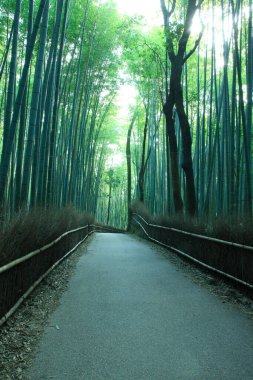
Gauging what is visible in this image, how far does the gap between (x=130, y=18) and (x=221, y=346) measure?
8562mm


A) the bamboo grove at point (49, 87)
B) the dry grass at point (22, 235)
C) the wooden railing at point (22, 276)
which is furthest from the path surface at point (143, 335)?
the bamboo grove at point (49, 87)

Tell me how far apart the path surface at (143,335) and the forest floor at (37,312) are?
0.09 m

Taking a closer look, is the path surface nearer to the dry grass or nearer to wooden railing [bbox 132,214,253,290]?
wooden railing [bbox 132,214,253,290]

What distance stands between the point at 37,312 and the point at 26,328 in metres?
0.46

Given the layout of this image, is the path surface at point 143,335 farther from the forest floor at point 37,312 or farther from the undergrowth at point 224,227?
the undergrowth at point 224,227

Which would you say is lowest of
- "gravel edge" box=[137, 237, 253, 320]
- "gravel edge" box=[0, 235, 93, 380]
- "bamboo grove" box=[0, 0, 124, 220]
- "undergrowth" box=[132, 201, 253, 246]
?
"gravel edge" box=[0, 235, 93, 380]

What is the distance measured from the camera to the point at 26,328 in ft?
10.2

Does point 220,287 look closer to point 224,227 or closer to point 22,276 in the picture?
point 224,227

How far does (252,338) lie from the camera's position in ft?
9.66

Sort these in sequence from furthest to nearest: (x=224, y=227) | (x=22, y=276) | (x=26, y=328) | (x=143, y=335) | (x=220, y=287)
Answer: (x=224, y=227), (x=220, y=287), (x=22, y=276), (x=26, y=328), (x=143, y=335)

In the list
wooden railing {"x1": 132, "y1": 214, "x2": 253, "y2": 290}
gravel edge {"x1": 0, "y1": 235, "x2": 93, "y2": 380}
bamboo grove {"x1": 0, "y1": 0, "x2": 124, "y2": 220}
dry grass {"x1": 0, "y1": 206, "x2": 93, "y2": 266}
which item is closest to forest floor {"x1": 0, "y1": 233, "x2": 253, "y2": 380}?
gravel edge {"x1": 0, "y1": 235, "x2": 93, "y2": 380}

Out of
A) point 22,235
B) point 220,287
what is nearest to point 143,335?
point 22,235

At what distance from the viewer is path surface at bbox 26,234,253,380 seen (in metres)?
2.38

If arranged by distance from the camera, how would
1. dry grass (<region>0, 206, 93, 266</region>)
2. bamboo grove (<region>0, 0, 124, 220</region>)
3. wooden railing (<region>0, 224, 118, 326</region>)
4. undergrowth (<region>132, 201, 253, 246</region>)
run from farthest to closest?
bamboo grove (<region>0, 0, 124, 220</region>) → undergrowth (<region>132, 201, 253, 246</region>) → dry grass (<region>0, 206, 93, 266</region>) → wooden railing (<region>0, 224, 118, 326</region>)
